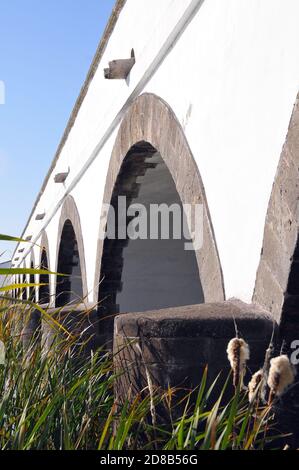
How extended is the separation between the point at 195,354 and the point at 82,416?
1.53 ft

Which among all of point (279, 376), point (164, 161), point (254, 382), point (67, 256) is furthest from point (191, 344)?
point (67, 256)

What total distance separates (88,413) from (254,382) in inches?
33.9

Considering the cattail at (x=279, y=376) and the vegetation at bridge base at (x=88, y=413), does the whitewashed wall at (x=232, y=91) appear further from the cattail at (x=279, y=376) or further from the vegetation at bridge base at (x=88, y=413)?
the cattail at (x=279, y=376)

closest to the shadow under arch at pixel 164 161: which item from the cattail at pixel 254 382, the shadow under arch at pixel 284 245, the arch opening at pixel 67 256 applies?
the shadow under arch at pixel 284 245

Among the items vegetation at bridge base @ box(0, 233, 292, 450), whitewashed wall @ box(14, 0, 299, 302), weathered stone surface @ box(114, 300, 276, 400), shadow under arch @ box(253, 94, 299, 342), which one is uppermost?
whitewashed wall @ box(14, 0, 299, 302)

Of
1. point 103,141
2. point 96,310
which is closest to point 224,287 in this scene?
point 96,310

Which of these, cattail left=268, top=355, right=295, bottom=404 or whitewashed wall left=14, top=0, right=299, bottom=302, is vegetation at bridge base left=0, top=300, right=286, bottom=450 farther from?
whitewashed wall left=14, top=0, right=299, bottom=302

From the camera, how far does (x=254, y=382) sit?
1.66 metres

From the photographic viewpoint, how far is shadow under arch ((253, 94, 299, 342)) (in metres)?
2.43

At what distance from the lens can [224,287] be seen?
3.17 m

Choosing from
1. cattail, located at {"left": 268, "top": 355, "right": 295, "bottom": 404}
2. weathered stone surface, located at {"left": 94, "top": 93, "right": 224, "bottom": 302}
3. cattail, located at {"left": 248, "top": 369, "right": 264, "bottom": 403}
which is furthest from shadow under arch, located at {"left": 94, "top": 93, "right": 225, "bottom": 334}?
cattail, located at {"left": 268, "top": 355, "right": 295, "bottom": 404}

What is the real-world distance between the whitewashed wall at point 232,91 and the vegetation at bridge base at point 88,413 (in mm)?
631

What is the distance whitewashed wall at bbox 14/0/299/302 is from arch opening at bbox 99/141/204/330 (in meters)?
0.90

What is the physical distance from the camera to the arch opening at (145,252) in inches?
227
